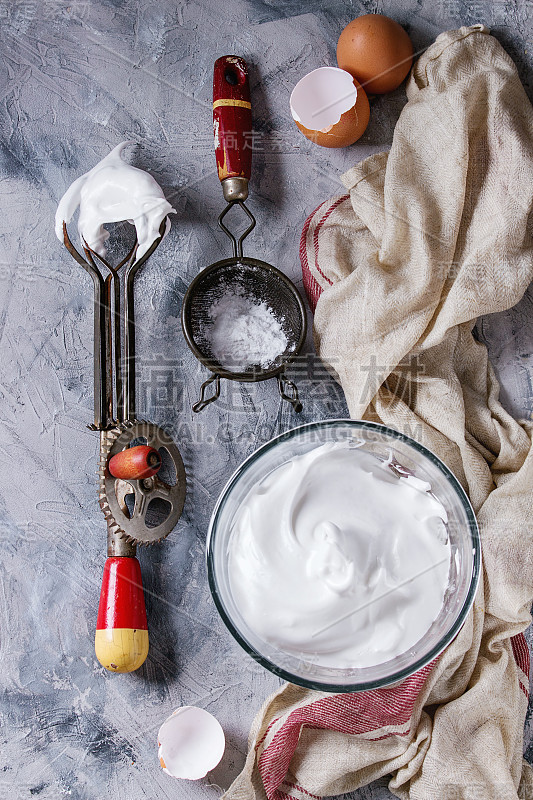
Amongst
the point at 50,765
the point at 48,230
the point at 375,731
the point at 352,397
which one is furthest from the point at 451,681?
the point at 48,230

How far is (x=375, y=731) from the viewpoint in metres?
0.85

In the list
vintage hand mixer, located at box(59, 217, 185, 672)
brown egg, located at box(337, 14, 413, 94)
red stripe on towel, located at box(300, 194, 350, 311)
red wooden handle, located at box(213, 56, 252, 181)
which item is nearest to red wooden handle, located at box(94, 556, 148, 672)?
vintage hand mixer, located at box(59, 217, 185, 672)

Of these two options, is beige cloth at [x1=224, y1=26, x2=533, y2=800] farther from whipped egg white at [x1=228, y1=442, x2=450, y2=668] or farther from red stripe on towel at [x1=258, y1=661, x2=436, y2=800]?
whipped egg white at [x1=228, y1=442, x2=450, y2=668]

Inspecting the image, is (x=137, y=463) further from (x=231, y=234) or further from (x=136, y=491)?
(x=231, y=234)

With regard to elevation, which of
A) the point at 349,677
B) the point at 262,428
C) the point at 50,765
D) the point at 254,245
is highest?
the point at 254,245

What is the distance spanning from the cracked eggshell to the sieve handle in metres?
0.07

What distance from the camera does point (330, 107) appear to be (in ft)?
2.99

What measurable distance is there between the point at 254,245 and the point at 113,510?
40cm

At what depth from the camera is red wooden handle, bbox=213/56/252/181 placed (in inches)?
35.1

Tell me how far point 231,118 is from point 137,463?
0.46 m

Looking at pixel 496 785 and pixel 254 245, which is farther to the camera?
pixel 254 245

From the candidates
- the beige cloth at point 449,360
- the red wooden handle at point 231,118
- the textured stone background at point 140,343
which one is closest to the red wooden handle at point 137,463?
the textured stone background at point 140,343

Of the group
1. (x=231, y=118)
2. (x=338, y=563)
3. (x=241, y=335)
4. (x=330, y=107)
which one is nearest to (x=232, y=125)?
(x=231, y=118)

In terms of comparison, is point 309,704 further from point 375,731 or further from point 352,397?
point 352,397
